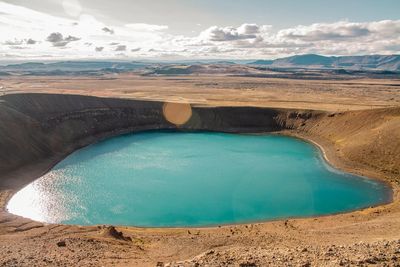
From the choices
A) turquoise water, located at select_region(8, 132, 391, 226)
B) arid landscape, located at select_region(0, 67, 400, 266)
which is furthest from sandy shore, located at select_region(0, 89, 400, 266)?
turquoise water, located at select_region(8, 132, 391, 226)

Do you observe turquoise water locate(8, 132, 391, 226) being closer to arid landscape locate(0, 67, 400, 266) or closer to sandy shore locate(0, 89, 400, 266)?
arid landscape locate(0, 67, 400, 266)

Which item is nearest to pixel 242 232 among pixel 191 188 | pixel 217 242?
pixel 217 242

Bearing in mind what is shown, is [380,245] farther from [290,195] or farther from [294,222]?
[290,195]

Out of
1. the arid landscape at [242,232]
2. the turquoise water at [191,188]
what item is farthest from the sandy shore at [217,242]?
the turquoise water at [191,188]

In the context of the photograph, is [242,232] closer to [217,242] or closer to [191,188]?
[217,242]

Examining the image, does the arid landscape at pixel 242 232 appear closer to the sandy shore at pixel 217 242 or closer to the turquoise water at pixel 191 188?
the sandy shore at pixel 217 242

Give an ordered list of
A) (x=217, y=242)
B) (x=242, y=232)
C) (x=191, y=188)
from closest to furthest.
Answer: (x=217, y=242) < (x=242, y=232) < (x=191, y=188)
